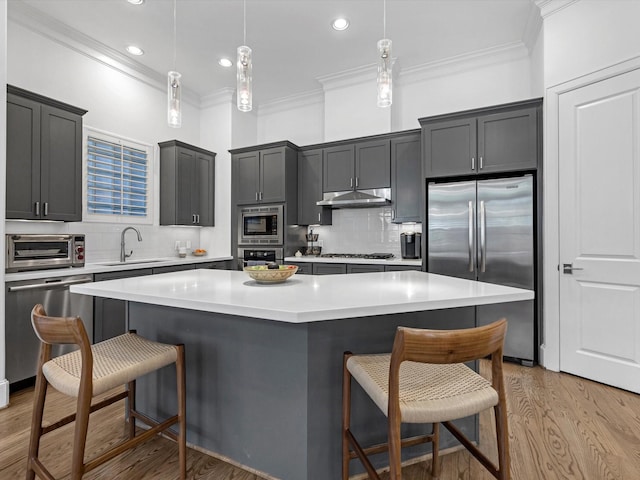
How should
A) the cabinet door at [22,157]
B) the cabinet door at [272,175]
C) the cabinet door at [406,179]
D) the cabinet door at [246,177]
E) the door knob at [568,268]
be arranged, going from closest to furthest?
the cabinet door at [22,157], the door knob at [568,268], the cabinet door at [406,179], the cabinet door at [272,175], the cabinet door at [246,177]

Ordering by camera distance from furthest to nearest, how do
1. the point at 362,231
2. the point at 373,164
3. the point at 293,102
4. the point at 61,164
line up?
the point at 293,102, the point at 362,231, the point at 373,164, the point at 61,164

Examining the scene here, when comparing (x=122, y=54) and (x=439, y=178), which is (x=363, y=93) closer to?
(x=439, y=178)

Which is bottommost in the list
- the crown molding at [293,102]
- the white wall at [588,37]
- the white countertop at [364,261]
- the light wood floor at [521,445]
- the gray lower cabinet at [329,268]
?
the light wood floor at [521,445]

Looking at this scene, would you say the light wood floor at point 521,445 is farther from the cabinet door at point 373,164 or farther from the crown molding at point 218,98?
the crown molding at point 218,98

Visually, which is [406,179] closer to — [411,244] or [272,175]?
[411,244]

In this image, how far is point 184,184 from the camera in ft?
15.4

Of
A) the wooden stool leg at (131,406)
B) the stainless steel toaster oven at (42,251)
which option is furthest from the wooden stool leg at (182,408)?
the stainless steel toaster oven at (42,251)

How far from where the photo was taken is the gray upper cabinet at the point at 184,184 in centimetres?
454

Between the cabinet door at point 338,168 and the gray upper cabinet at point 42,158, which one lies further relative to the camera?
the cabinet door at point 338,168

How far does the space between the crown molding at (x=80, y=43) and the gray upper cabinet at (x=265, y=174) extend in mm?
1372

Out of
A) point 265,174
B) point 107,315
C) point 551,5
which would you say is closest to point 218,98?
point 265,174

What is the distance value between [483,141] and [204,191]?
3647mm

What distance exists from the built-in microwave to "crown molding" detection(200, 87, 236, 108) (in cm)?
162

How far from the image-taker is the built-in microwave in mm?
4676
